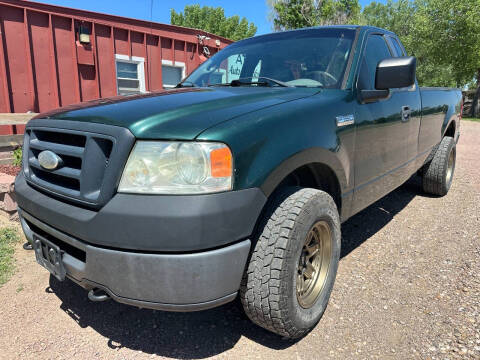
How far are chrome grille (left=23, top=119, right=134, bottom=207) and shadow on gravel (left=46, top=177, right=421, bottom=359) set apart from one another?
3.08 ft

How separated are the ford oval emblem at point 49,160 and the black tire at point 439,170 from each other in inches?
175

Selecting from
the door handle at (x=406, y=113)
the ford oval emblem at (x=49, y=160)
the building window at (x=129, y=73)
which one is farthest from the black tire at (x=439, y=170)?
the building window at (x=129, y=73)

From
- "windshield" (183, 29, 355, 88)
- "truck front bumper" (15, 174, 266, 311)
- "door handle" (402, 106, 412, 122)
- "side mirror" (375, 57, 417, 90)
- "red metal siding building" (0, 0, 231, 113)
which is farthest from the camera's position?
"red metal siding building" (0, 0, 231, 113)

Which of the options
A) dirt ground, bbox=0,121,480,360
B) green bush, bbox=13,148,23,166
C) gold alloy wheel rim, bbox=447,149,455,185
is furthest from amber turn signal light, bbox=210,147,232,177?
green bush, bbox=13,148,23,166

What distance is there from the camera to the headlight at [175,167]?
1512 millimetres

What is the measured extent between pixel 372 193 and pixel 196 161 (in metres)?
1.83

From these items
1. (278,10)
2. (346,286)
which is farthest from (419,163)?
(278,10)

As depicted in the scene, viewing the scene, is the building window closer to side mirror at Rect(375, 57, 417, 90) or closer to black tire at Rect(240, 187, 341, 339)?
side mirror at Rect(375, 57, 417, 90)

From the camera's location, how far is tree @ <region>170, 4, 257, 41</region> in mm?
36406

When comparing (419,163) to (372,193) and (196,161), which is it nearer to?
(372,193)

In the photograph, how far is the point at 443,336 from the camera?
2092 mm

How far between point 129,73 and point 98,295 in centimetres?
753

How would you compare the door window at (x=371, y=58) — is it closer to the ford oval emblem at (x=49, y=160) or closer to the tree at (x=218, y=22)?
the ford oval emblem at (x=49, y=160)

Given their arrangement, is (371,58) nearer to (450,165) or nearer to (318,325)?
(318,325)
